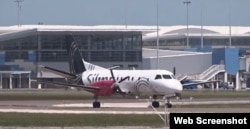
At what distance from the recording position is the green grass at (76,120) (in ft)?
145

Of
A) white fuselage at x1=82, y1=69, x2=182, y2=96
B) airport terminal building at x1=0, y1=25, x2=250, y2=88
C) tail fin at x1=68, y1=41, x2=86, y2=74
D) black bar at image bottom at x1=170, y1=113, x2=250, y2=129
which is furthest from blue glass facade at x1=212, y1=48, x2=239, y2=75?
black bar at image bottom at x1=170, y1=113, x2=250, y2=129

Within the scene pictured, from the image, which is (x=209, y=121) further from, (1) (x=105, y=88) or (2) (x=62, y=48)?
(2) (x=62, y=48)

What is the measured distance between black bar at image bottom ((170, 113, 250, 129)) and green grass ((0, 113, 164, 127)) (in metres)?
15.8

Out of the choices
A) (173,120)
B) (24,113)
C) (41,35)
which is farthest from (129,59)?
(173,120)

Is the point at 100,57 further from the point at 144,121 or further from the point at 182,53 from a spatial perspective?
the point at 144,121

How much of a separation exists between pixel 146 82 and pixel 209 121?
41.4 meters

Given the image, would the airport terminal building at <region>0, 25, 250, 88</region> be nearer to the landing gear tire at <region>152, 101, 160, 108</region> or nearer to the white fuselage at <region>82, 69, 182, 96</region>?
the white fuselage at <region>82, 69, 182, 96</region>

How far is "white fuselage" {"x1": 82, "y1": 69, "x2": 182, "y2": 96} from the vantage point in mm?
66750

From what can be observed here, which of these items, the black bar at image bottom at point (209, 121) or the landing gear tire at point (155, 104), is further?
the landing gear tire at point (155, 104)

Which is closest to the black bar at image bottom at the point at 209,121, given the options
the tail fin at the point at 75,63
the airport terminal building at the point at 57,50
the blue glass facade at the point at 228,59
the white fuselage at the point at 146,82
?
the white fuselage at the point at 146,82

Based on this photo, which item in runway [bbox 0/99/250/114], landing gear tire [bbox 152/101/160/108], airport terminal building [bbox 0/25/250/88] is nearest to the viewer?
Answer: runway [bbox 0/99/250/114]

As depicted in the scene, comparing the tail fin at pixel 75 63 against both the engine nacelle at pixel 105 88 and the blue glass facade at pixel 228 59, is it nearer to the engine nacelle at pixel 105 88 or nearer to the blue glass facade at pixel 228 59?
the engine nacelle at pixel 105 88

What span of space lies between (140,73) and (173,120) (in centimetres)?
4297

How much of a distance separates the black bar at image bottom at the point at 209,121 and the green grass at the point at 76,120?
15.8 m
